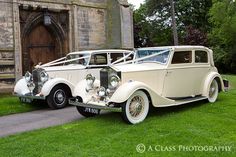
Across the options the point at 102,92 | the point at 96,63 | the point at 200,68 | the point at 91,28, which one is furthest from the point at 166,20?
the point at 102,92

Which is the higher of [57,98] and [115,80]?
[115,80]

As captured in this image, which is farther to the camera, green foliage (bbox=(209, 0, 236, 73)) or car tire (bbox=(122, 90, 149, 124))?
green foliage (bbox=(209, 0, 236, 73))

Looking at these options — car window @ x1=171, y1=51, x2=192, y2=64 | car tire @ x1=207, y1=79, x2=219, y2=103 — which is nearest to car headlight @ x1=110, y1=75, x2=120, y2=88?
car window @ x1=171, y1=51, x2=192, y2=64

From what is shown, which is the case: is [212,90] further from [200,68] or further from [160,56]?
[160,56]

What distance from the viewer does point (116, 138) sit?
7188 millimetres

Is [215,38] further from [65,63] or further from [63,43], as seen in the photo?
[65,63]

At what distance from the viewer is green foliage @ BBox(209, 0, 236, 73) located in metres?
34.0

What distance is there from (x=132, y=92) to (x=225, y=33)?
28.0 metres

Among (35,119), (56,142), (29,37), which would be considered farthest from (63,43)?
Answer: (56,142)

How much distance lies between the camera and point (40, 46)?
61.9 ft

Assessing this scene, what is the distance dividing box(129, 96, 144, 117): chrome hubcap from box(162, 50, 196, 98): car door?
3.25ft

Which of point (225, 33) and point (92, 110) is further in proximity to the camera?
point (225, 33)

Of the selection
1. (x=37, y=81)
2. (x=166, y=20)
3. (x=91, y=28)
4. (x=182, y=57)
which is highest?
(x=166, y=20)

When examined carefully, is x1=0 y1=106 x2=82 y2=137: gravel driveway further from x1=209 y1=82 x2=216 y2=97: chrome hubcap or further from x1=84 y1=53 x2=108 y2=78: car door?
x1=209 y1=82 x2=216 y2=97: chrome hubcap
